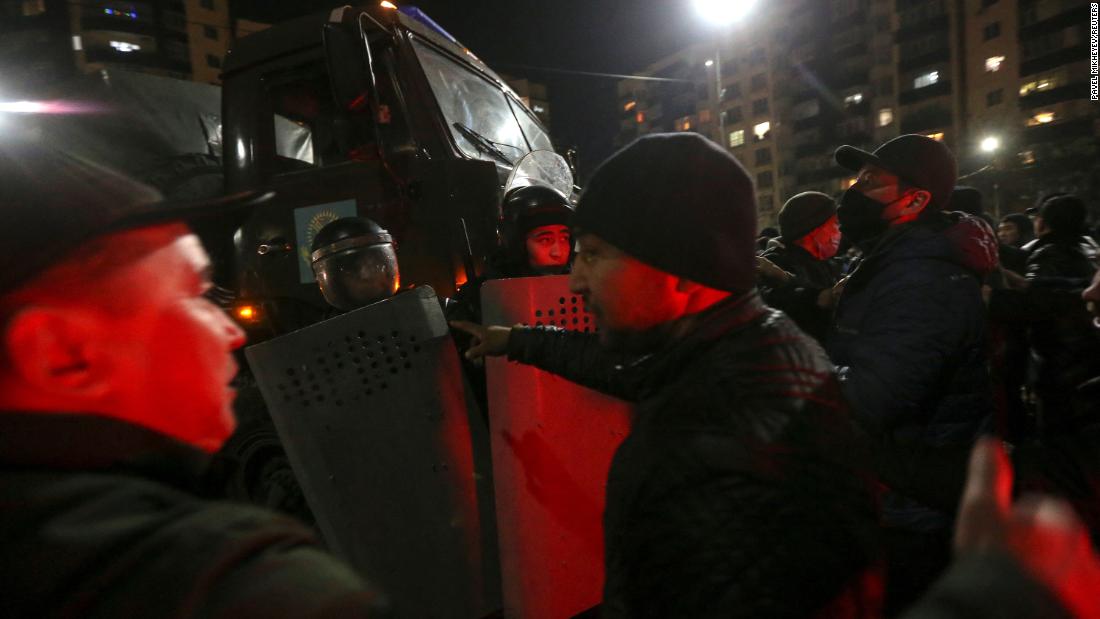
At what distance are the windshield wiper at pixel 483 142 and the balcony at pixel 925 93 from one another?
55.9 metres

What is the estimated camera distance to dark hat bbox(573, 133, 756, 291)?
131cm

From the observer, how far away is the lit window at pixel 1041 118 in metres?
41.5

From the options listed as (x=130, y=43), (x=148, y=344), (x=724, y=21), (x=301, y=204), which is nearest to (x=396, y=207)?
(x=301, y=204)

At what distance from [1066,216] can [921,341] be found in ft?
10.8

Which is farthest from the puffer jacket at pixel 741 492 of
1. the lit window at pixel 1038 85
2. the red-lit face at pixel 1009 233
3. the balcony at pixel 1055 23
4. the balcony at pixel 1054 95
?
the lit window at pixel 1038 85

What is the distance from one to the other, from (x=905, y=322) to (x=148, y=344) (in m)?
2.29

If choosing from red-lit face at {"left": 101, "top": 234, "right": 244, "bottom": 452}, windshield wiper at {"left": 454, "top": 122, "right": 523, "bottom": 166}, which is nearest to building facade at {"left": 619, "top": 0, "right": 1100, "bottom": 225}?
windshield wiper at {"left": 454, "top": 122, "right": 523, "bottom": 166}

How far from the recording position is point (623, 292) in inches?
57.9

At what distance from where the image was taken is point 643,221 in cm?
134

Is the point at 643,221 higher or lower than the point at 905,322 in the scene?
higher

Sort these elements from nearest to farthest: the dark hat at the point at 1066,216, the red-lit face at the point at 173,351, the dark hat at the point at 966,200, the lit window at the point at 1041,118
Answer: the red-lit face at the point at 173,351 → the dark hat at the point at 1066,216 → the dark hat at the point at 966,200 → the lit window at the point at 1041,118

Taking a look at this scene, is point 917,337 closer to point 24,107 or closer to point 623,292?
point 623,292

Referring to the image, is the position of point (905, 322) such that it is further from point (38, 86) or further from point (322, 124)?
point (38, 86)

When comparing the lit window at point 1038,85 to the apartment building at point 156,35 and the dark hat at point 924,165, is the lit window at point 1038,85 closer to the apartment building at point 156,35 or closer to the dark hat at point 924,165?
the dark hat at point 924,165
